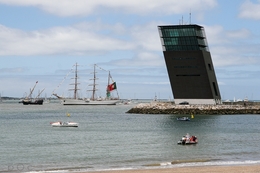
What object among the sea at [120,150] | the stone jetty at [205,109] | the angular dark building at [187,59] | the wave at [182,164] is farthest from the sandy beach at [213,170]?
the angular dark building at [187,59]

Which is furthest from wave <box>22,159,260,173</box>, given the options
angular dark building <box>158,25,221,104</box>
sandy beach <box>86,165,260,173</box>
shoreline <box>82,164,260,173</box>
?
angular dark building <box>158,25,221,104</box>

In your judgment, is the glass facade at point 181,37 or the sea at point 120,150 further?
the glass facade at point 181,37

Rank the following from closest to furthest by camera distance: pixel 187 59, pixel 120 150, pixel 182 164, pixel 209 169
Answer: pixel 209 169, pixel 182 164, pixel 120 150, pixel 187 59

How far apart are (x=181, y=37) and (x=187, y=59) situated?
5464 mm

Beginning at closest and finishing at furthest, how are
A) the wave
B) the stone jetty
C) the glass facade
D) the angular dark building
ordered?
the wave, the glass facade, the angular dark building, the stone jetty

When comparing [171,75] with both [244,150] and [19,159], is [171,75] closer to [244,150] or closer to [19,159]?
[244,150]

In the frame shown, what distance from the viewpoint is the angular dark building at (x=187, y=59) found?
12694 centimetres

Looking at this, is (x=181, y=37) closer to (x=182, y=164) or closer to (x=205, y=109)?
(x=205, y=109)

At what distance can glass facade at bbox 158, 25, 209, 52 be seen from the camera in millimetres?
126500

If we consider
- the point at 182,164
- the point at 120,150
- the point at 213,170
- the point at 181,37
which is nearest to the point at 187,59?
the point at 181,37

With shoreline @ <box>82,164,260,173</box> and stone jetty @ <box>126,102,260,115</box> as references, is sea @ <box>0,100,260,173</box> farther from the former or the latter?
stone jetty @ <box>126,102,260,115</box>

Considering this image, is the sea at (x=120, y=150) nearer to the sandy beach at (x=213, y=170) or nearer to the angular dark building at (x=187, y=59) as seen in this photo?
the sandy beach at (x=213, y=170)

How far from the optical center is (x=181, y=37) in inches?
5000

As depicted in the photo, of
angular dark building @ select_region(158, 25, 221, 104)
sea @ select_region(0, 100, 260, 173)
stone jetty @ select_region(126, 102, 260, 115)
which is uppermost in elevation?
angular dark building @ select_region(158, 25, 221, 104)
